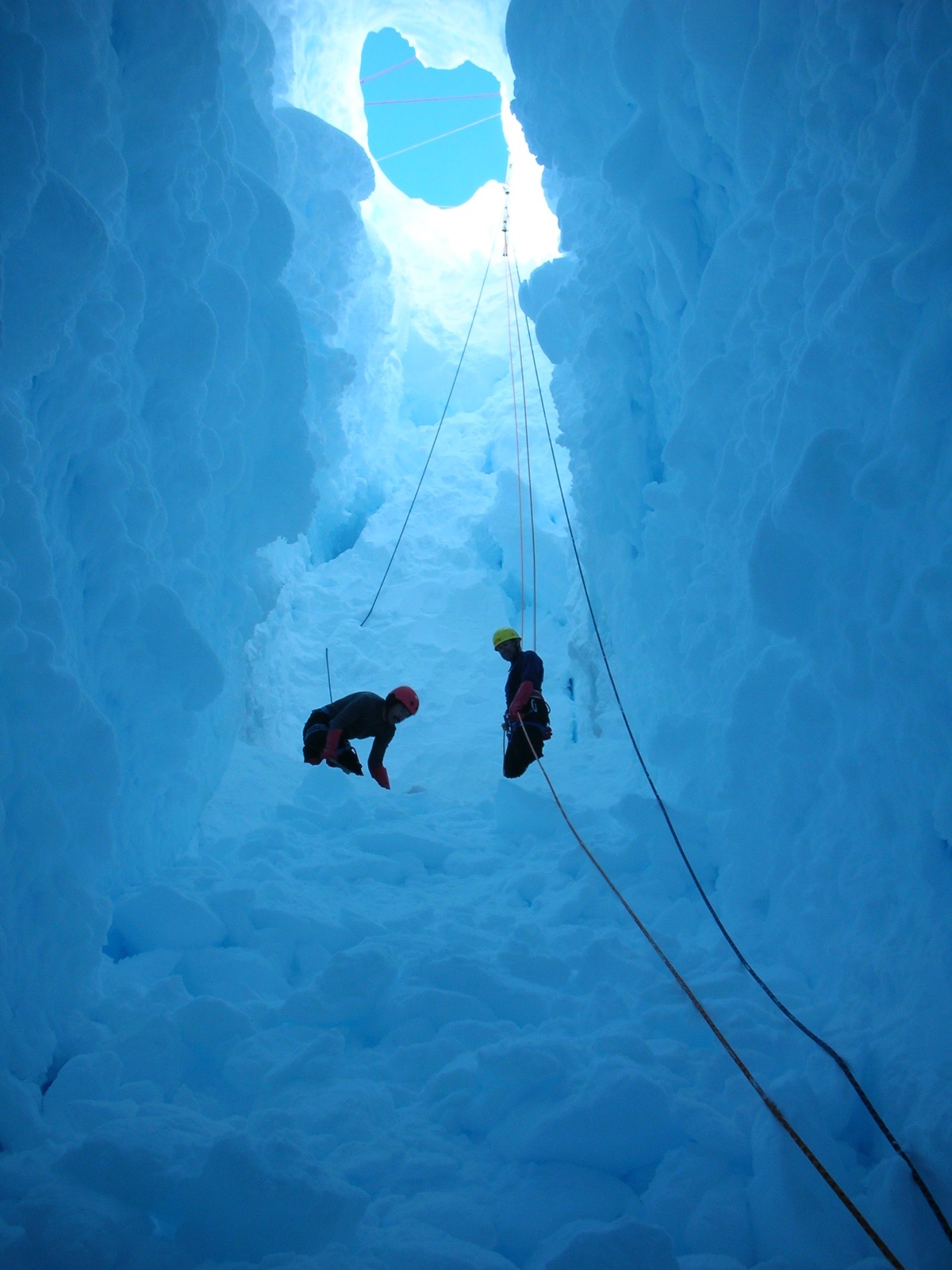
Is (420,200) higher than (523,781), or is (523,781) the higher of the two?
(420,200)

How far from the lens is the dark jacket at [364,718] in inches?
184

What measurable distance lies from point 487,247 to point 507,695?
39.5ft

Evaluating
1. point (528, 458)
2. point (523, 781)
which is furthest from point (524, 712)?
point (528, 458)

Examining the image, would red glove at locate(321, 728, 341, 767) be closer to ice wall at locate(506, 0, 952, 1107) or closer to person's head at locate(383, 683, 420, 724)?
person's head at locate(383, 683, 420, 724)

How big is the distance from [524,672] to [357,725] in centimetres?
112

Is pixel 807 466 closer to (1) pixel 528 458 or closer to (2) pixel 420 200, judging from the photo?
(1) pixel 528 458

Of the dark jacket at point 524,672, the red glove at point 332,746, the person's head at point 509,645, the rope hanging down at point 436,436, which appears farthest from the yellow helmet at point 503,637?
the rope hanging down at point 436,436

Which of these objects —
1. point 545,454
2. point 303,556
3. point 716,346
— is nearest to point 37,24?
point 716,346

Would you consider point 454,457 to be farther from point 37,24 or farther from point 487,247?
point 37,24

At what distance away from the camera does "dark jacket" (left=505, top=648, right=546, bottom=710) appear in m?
4.97

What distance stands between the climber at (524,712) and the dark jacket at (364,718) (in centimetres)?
79

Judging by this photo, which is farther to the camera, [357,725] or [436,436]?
[436,436]

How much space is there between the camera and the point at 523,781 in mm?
5664

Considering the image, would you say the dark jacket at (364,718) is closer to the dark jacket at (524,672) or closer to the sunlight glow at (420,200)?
the dark jacket at (524,672)
